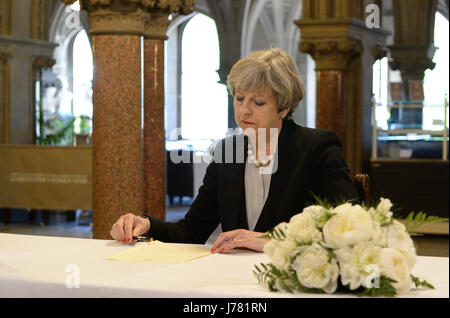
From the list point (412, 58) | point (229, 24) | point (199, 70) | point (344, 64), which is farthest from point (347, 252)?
point (199, 70)

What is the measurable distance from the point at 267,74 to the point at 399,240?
1169 millimetres

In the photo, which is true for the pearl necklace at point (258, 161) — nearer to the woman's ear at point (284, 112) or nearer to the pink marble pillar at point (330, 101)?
the woman's ear at point (284, 112)

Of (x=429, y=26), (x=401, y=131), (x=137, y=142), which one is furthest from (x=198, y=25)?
(x=137, y=142)

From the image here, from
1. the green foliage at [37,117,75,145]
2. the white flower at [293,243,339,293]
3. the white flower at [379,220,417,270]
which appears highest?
the green foliage at [37,117,75,145]

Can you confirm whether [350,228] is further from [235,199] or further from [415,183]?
[415,183]

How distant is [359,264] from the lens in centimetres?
169

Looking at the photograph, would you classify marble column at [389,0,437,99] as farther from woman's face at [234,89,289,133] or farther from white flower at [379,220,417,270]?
white flower at [379,220,417,270]

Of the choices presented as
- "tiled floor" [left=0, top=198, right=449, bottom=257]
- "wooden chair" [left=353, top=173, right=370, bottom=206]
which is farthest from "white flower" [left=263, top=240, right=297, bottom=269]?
"tiled floor" [left=0, top=198, right=449, bottom=257]

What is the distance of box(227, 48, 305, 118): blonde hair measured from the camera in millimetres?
2748

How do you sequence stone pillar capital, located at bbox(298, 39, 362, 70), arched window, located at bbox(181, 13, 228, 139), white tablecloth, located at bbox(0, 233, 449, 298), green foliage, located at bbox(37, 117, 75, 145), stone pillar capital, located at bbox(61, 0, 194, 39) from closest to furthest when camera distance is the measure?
1. white tablecloth, located at bbox(0, 233, 449, 298)
2. stone pillar capital, located at bbox(61, 0, 194, 39)
3. stone pillar capital, located at bbox(298, 39, 362, 70)
4. green foliage, located at bbox(37, 117, 75, 145)
5. arched window, located at bbox(181, 13, 228, 139)

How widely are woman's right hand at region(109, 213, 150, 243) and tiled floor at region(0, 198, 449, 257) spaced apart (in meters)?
6.71

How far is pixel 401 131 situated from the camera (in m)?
10.6

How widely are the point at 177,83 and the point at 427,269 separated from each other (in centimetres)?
2408

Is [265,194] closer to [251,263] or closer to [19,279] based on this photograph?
[251,263]
